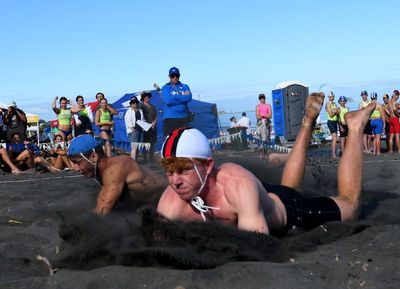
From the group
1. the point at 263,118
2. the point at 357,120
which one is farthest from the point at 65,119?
the point at 357,120

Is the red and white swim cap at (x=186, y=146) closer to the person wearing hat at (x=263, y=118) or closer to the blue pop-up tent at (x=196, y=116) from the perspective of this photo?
the person wearing hat at (x=263, y=118)

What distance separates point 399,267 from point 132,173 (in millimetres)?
3039

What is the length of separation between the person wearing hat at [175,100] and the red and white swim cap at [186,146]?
27.1 feet

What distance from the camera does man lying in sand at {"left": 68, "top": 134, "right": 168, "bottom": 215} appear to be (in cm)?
570

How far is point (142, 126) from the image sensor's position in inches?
550

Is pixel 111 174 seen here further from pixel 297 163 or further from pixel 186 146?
pixel 186 146

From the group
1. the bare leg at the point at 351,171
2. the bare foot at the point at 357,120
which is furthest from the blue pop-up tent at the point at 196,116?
the bare leg at the point at 351,171

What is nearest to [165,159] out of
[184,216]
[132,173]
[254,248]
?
[184,216]

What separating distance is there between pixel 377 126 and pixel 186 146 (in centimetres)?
1331

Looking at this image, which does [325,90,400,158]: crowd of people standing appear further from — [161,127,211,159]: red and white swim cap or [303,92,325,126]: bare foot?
[161,127,211,159]: red and white swim cap

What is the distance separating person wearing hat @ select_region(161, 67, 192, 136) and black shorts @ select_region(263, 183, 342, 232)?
7.56 metres

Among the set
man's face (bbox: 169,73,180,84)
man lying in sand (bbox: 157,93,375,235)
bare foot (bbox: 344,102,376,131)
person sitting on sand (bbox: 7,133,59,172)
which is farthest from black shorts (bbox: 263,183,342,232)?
person sitting on sand (bbox: 7,133,59,172)

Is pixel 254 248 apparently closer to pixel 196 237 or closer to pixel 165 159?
pixel 196 237

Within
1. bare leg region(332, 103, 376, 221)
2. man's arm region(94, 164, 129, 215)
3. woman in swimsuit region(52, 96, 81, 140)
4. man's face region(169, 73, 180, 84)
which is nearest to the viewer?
bare leg region(332, 103, 376, 221)
